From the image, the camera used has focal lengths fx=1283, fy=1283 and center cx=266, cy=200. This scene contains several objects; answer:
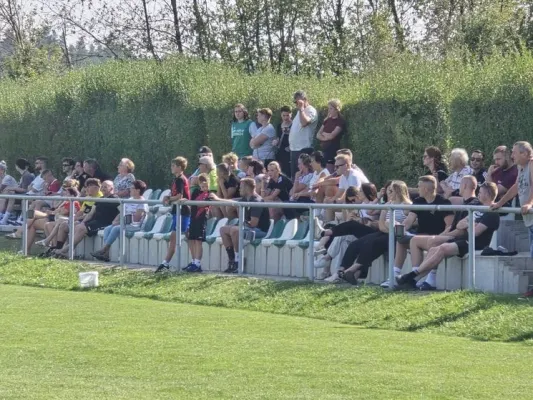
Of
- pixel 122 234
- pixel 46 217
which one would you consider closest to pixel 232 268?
pixel 122 234

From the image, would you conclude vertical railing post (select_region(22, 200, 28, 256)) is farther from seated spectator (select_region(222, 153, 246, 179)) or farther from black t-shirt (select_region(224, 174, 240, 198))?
black t-shirt (select_region(224, 174, 240, 198))

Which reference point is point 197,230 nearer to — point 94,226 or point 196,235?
point 196,235

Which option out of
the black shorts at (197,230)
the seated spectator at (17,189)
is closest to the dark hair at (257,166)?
the black shorts at (197,230)

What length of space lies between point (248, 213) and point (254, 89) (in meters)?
7.22

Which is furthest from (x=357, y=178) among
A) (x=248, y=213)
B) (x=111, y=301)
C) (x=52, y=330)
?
(x=52, y=330)

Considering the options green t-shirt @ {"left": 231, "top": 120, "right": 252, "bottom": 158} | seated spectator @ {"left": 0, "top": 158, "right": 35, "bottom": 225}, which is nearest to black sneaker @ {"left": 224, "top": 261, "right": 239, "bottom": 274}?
green t-shirt @ {"left": 231, "top": 120, "right": 252, "bottom": 158}

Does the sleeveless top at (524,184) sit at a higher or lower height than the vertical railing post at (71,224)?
higher

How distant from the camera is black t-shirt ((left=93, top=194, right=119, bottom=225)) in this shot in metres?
24.5

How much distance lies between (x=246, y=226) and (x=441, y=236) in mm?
4486

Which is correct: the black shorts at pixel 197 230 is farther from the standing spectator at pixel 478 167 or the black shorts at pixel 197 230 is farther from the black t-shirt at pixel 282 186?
the standing spectator at pixel 478 167

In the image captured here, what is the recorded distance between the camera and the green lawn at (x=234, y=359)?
11.0 metres

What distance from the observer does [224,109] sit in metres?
28.3

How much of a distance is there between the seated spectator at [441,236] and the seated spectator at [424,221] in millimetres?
168

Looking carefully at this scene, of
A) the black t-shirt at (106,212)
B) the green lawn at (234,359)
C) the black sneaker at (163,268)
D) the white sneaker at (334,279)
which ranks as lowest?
the green lawn at (234,359)
